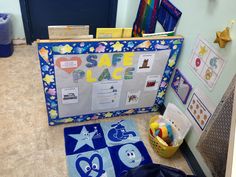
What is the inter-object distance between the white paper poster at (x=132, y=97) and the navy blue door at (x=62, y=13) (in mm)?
1082

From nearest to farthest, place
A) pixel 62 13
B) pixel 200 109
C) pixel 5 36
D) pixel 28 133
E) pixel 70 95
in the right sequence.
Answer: pixel 200 109, pixel 70 95, pixel 28 133, pixel 5 36, pixel 62 13

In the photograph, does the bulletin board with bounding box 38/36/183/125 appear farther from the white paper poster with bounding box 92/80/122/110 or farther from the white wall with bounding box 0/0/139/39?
the white wall with bounding box 0/0/139/39

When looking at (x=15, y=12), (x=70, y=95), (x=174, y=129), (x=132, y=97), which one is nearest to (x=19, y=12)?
(x=15, y=12)

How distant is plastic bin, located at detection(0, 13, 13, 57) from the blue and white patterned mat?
3.32ft

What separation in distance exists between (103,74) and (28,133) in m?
0.65

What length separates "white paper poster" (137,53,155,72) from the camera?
1.42 m

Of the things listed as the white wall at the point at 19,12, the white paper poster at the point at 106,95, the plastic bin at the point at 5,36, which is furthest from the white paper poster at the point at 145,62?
the plastic bin at the point at 5,36

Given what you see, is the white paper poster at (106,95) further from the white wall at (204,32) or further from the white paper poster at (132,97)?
the white wall at (204,32)

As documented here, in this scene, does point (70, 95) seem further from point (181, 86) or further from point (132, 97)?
point (181, 86)

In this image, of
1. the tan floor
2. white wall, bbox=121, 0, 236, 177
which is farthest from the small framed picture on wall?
the tan floor

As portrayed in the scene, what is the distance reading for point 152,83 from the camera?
1.59 metres

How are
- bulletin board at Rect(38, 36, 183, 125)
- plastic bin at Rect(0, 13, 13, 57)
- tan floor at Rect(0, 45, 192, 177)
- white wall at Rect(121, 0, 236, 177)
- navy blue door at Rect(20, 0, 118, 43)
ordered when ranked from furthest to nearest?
navy blue door at Rect(20, 0, 118, 43)
plastic bin at Rect(0, 13, 13, 57)
tan floor at Rect(0, 45, 192, 177)
bulletin board at Rect(38, 36, 183, 125)
white wall at Rect(121, 0, 236, 177)

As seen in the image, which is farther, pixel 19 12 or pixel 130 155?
pixel 19 12

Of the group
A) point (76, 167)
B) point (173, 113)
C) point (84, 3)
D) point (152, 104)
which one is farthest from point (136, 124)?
point (84, 3)
